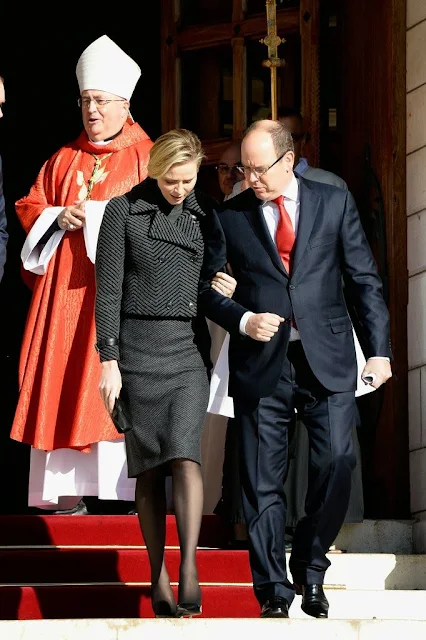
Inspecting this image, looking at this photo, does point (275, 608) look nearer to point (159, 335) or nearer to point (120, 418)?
point (120, 418)

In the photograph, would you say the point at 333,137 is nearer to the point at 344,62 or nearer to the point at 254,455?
the point at 344,62

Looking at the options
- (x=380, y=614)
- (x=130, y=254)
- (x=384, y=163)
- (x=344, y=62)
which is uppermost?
(x=344, y=62)

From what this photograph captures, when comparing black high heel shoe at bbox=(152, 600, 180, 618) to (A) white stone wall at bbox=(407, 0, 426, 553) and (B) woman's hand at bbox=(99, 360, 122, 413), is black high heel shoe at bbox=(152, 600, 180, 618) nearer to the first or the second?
(B) woman's hand at bbox=(99, 360, 122, 413)

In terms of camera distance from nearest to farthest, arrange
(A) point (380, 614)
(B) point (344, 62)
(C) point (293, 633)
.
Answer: (C) point (293, 633)
(A) point (380, 614)
(B) point (344, 62)

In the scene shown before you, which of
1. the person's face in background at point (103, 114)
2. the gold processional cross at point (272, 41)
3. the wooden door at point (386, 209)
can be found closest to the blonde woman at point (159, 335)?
the person's face in background at point (103, 114)

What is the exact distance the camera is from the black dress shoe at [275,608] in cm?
590

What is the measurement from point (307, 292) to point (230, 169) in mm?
2088

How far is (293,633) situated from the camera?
221 inches

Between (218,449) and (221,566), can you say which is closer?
(221,566)

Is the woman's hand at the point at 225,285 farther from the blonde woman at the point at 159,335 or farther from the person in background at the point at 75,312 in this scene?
the person in background at the point at 75,312

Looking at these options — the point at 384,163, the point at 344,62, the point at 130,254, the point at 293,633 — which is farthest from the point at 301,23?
the point at 293,633

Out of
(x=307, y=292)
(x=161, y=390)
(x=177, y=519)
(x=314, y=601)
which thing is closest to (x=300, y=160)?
(x=307, y=292)

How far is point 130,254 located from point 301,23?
10.4 ft

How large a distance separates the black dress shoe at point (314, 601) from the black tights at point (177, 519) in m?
0.37
